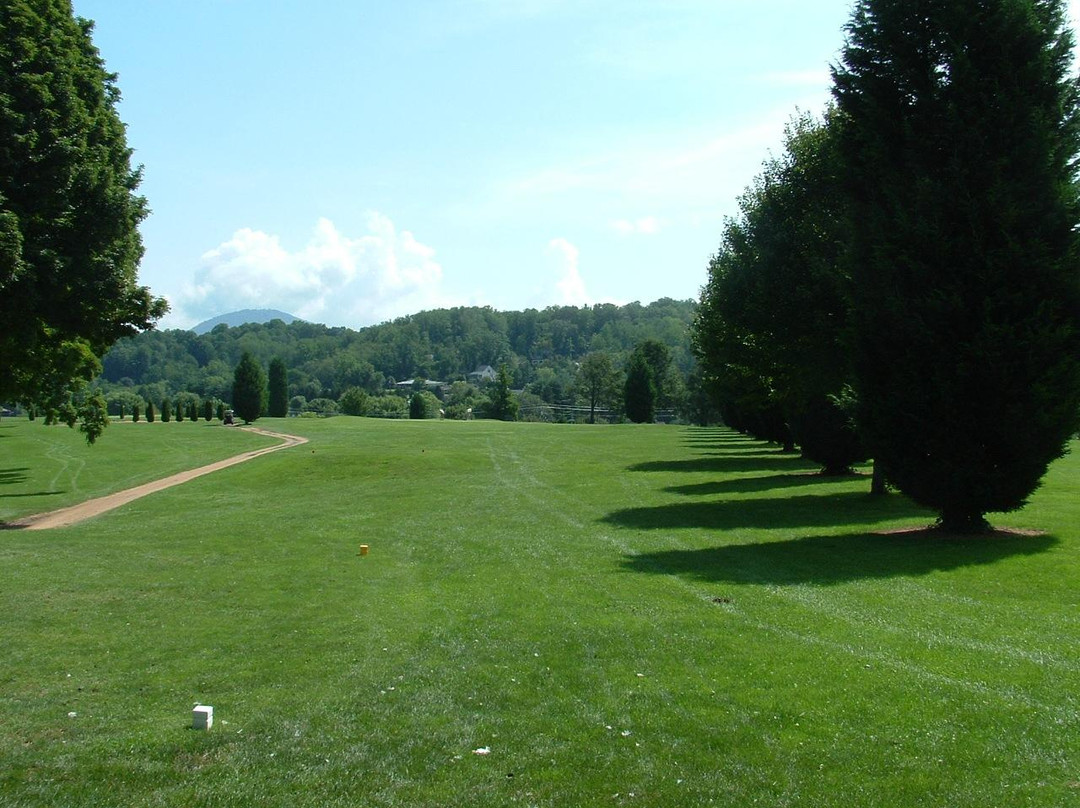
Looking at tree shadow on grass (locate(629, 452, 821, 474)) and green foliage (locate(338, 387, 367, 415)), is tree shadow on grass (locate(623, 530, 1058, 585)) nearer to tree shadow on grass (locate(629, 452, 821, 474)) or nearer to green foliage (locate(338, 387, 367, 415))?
tree shadow on grass (locate(629, 452, 821, 474))

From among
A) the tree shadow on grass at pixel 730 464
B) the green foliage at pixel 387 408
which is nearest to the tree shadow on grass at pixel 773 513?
the tree shadow on grass at pixel 730 464

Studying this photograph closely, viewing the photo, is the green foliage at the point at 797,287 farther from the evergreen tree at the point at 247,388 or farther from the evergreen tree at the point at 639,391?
the evergreen tree at the point at 639,391

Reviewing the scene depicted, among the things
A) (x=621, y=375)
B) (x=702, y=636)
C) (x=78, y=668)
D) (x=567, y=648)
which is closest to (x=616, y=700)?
(x=567, y=648)

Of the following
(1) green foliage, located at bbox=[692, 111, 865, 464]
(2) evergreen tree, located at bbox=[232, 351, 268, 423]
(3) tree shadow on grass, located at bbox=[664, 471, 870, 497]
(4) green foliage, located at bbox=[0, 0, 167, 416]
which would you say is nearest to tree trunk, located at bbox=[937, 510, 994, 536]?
(1) green foliage, located at bbox=[692, 111, 865, 464]

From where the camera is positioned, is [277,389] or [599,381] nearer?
[277,389]

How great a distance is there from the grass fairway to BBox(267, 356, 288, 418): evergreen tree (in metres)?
78.2

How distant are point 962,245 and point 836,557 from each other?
6426 mm

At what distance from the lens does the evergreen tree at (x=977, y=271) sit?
16.8 metres

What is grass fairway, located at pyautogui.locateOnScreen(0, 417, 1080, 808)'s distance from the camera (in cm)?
590

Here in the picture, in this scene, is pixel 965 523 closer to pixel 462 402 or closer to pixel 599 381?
pixel 599 381

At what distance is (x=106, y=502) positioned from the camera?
33.1m

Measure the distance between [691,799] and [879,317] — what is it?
14475mm

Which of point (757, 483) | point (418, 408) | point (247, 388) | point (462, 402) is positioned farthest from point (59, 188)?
point (462, 402)

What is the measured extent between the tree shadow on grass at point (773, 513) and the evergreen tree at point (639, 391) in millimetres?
74627
